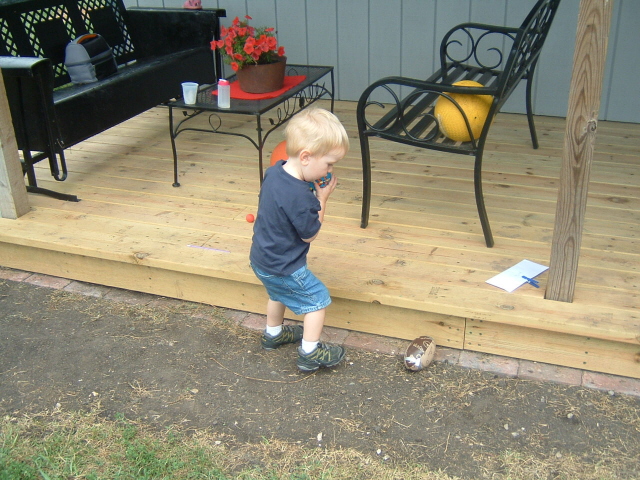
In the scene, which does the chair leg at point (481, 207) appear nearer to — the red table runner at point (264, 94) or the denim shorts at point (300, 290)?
the denim shorts at point (300, 290)

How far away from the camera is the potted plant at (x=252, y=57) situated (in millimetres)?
3500

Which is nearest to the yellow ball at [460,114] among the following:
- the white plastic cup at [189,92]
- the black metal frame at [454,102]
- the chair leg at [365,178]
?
the black metal frame at [454,102]

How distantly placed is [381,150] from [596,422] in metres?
2.13

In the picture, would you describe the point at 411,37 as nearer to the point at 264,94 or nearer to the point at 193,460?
the point at 264,94

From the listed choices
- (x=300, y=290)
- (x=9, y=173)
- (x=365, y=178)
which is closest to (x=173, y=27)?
(x=9, y=173)

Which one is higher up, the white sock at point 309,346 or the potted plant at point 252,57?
the potted plant at point 252,57

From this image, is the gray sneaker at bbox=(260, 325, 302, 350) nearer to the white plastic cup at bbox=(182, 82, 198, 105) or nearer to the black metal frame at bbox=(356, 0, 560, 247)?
the black metal frame at bbox=(356, 0, 560, 247)

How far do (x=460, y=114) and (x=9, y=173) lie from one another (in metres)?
1.97

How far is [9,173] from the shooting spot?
10.2 ft

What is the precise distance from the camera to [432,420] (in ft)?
7.36

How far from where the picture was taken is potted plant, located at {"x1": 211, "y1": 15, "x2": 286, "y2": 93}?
11.5 feet

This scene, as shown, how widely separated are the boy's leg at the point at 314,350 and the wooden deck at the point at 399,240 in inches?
7.9

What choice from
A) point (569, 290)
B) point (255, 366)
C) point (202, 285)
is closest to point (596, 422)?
point (569, 290)

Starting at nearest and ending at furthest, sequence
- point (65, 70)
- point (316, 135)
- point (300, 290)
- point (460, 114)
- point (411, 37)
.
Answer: point (316, 135) → point (300, 290) → point (460, 114) → point (65, 70) → point (411, 37)
